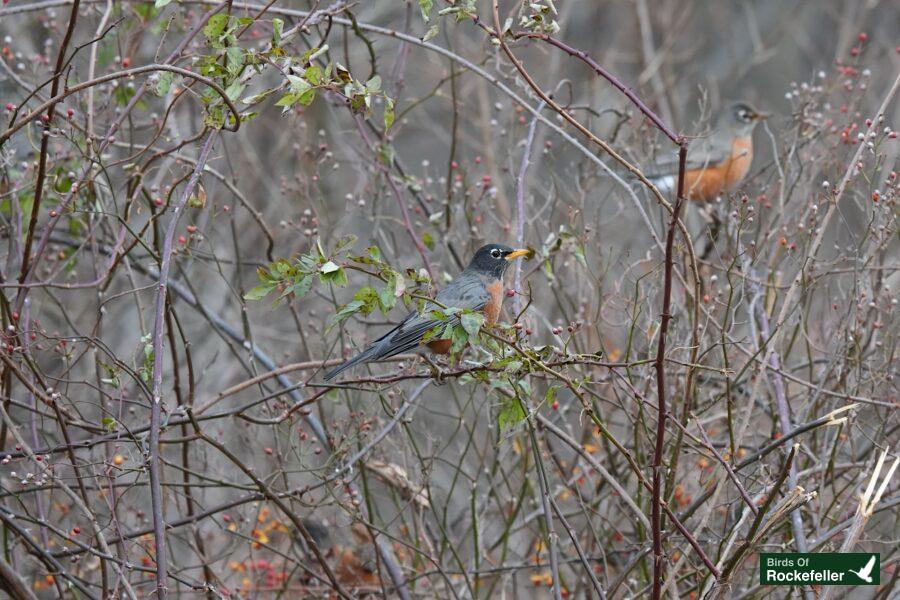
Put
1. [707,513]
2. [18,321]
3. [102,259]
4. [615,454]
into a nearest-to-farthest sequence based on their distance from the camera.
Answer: [707,513] < [18,321] < [615,454] < [102,259]

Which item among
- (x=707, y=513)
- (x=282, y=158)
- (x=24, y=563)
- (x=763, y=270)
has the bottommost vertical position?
(x=707, y=513)

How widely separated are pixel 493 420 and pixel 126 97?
229cm

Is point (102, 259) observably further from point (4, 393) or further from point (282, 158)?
point (282, 158)

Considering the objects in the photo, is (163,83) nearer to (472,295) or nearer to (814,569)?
(472,295)

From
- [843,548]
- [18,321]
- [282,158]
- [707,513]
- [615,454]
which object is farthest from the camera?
[282,158]

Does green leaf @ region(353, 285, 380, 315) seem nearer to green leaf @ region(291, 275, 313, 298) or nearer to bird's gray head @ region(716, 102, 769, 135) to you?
green leaf @ region(291, 275, 313, 298)

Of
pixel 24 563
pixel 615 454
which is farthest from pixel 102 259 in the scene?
pixel 615 454

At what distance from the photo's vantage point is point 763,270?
5457 millimetres

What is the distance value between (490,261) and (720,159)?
294 cm

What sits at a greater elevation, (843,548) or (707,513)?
(707,513)

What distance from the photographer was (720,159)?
6.99m

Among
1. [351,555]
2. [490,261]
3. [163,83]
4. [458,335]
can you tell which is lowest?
[458,335]

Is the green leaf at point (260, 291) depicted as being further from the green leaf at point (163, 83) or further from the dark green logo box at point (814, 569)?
the dark green logo box at point (814, 569)

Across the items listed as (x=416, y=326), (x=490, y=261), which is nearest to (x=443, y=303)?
(x=416, y=326)
